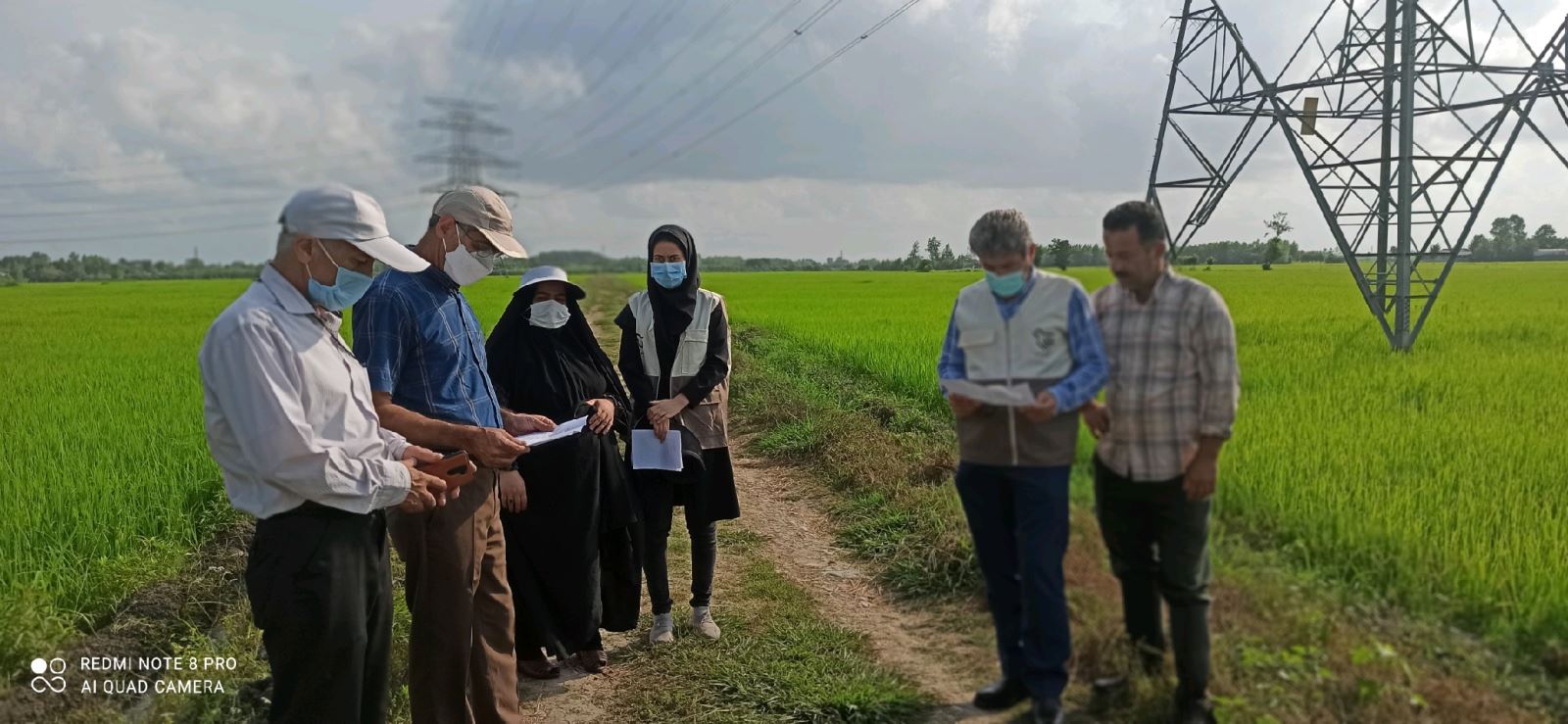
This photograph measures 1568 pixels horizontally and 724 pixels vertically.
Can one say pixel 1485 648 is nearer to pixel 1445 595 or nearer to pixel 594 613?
pixel 1445 595

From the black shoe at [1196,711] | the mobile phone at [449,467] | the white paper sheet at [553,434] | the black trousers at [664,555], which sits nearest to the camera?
the black shoe at [1196,711]

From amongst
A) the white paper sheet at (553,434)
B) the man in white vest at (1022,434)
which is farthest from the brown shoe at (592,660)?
the man in white vest at (1022,434)

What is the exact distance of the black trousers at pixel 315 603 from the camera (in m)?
2.71

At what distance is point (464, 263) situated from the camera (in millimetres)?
3506

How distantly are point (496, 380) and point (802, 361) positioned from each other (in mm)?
9683

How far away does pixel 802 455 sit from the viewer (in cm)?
870

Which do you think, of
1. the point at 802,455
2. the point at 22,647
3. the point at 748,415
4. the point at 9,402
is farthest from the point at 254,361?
the point at 9,402

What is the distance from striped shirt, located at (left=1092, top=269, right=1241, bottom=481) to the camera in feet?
6.61

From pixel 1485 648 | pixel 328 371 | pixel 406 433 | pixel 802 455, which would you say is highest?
pixel 328 371

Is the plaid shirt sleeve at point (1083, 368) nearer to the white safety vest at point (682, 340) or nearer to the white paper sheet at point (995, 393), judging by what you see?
the white paper sheet at point (995, 393)

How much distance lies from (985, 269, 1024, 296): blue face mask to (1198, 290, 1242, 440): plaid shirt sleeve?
386mm

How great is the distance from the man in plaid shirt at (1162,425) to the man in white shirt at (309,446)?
2064 mm

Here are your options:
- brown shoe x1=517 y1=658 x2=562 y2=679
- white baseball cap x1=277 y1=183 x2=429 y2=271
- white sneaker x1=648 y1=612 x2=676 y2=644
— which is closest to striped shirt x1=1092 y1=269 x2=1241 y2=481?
white baseball cap x1=277 y1=183 x2=429 y2=271

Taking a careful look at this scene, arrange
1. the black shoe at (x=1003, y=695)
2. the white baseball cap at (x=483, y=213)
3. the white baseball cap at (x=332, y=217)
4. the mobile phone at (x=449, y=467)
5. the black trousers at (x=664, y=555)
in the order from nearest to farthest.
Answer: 1. the black shoe at (x=1003, y=695)
2. the white baseball cap at (x=332, y=217)
3. the mobile phone at (x=449, y=467)
4. the white baseball cap at (x=483, y=213)
5. the black trousers at (x=664, y=555)
